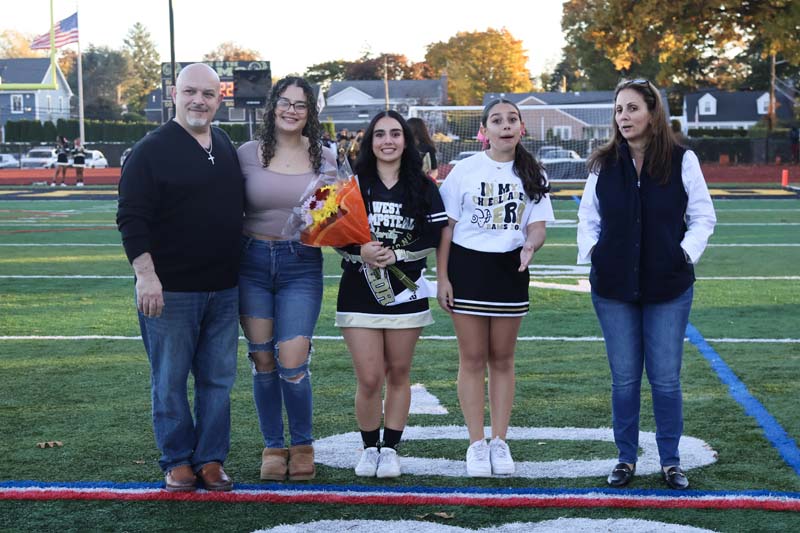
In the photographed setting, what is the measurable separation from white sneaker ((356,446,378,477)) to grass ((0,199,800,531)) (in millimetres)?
75

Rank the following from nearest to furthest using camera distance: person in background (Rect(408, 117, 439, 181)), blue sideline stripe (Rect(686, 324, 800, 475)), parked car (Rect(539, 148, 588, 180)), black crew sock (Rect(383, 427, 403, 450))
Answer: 1. black crew sock (Rect(383, 427, 403, 450))
2. blue sideline stripe (Rect(686, 324, 800, 475))
3. person in background (Rect(408, 117, 439, 181))
4. parked car (Rect(539, 148, 588, 180))

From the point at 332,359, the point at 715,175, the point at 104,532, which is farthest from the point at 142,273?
the point at 715,175

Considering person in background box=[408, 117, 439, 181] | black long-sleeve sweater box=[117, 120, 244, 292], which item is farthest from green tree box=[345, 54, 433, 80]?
black long-sleeve sweater box=[117, 120, 244, 292]

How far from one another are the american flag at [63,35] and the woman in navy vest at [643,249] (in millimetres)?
33389

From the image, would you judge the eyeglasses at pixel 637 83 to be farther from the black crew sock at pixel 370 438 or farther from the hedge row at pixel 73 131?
the hedge row at pixel 73 131

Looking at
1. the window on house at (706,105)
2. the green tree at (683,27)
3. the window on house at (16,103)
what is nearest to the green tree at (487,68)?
the window on house at (706,105)

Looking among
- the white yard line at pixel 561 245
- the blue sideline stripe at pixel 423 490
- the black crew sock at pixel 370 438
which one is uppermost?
the white yard line at pixel 561 245

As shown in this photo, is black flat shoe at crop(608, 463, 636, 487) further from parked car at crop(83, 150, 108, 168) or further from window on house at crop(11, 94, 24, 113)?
window on house at crop(11, 94, 24, 113)

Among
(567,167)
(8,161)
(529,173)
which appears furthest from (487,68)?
(529,173)

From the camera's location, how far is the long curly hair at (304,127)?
5227mm

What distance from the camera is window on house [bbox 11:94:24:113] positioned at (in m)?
92.6

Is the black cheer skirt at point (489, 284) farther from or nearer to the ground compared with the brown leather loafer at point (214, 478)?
farther from the ground

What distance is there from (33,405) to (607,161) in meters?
3.88

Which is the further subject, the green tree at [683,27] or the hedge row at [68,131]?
the hedge row at [68,131]
